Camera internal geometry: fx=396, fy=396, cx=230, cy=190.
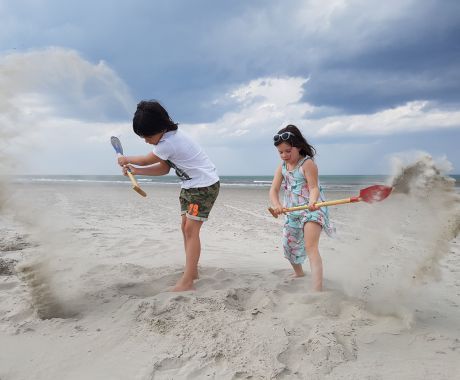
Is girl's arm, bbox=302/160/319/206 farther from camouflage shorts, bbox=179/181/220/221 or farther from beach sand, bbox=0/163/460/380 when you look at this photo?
camouflage shorts, bbox=179/181/220/221

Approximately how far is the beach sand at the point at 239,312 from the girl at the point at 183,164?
0.46m

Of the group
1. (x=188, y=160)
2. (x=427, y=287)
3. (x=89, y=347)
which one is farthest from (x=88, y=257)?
(x=427, y=287)

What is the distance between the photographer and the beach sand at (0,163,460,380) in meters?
2.27

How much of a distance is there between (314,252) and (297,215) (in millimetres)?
430

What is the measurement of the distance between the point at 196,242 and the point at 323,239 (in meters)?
3.53

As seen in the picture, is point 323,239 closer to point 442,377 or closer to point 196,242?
point 196,242

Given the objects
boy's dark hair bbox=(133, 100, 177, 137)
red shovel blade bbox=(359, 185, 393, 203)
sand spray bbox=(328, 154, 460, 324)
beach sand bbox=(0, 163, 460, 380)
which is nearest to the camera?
beach sand bbox=(0, 163, 460, 380)

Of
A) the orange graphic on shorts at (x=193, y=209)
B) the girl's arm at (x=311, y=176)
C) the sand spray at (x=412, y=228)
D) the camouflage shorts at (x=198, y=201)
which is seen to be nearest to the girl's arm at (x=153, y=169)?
the camouflage shorts at (x=198, y=201)

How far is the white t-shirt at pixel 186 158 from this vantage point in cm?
345

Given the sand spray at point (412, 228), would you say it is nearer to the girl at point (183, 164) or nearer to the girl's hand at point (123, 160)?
the girl at point (183, 164)

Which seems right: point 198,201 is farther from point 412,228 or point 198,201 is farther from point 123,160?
point 412,228

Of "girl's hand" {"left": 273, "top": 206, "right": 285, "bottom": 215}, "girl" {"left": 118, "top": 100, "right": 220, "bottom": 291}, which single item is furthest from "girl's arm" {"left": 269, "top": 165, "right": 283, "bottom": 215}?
"girl" {"left": 118, "top": 100, "right": 220, "bottom": 291}

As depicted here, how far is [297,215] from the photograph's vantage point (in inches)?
147

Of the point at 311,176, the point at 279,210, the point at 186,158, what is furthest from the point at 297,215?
the point at 186,158
